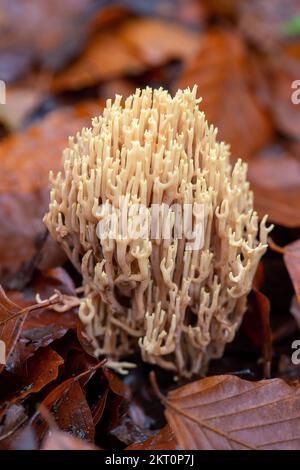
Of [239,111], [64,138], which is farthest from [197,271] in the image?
[239,111]

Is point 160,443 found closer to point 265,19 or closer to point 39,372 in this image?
point 39,372

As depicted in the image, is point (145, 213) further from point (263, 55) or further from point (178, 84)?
point (263, 55)

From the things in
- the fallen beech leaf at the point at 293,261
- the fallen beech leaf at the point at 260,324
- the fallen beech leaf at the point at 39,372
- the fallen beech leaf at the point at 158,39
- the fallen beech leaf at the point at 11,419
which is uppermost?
the fallen beech leaf at the point at 158,39

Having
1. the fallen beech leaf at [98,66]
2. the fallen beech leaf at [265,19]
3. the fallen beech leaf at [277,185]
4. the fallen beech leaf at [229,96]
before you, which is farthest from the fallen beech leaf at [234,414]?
the fallen beech leaf at [265,19]

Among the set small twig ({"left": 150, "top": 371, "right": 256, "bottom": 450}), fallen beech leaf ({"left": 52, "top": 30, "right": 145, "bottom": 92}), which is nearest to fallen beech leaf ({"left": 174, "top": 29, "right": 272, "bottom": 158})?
fallen beech leaf ({"left": 52, "top": 30, "right": 145, "bottom": 92})

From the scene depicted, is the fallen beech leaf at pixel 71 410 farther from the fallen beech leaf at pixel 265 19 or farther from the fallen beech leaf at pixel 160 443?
the fallen beech leaf at pixel 265 19

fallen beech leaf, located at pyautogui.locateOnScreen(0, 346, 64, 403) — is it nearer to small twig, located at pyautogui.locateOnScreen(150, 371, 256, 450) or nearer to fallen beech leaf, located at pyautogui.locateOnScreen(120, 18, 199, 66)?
small twig, located at pyautogui.locateOnScreen(150, 371, 256, 450)
